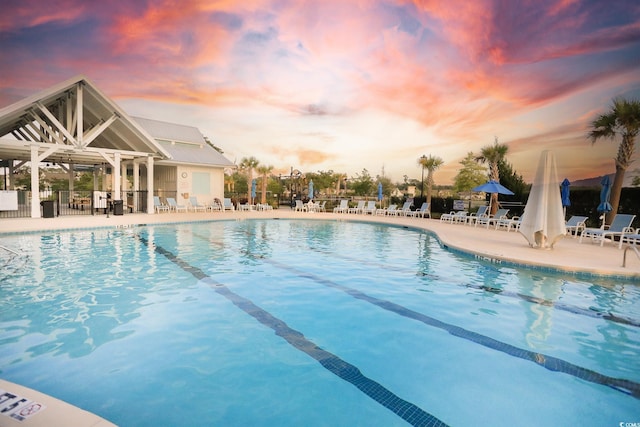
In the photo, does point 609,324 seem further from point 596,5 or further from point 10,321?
point 596,5

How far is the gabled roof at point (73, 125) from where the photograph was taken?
13098mm

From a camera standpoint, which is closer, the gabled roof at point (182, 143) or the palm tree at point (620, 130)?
the palm tree at point (620, 130)

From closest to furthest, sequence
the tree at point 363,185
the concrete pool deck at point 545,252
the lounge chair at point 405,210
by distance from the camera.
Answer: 1. the concrete pool deck at point 545,252
2. the lounge chair at point 405,210
3. the tree at point 363,185

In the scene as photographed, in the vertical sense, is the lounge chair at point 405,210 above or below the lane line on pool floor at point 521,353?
above

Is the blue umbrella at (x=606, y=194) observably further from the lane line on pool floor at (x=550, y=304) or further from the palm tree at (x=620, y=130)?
the lane line on pool floor at (x=550, y=304)

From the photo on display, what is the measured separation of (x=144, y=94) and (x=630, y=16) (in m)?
25.3

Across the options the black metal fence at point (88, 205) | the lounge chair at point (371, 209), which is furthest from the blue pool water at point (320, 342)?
the lounge chair at point (371, 209)

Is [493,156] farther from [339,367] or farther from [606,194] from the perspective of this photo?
[339,367]

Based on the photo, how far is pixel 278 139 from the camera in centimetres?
2677

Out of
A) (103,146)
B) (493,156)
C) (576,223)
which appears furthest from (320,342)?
(103,146)

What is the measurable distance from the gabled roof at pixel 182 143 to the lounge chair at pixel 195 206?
227 centimetres

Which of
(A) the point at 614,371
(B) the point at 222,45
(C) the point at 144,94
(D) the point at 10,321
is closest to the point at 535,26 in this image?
(B) the point at 222,45

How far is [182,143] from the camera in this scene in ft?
74.3

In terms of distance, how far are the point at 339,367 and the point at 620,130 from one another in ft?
51.3
